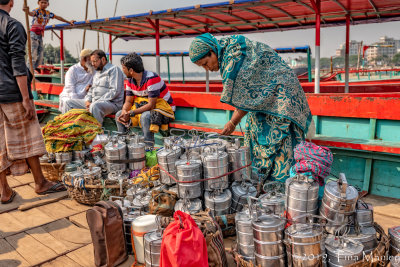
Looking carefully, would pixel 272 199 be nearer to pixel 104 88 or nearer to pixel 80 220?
pixel 80 220

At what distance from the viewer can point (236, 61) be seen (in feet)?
8.74

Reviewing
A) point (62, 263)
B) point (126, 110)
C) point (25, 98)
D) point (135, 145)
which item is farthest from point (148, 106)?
point (62, 263)

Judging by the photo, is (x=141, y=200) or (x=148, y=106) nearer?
(x=141, y=200)

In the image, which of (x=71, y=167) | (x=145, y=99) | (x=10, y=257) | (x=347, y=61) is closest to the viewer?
(x=10, y=257)

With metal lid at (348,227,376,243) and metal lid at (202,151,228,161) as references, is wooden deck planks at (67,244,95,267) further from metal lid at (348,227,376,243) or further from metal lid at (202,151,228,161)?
metal lid at (348,227,376,243)

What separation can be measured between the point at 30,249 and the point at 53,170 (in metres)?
1.63

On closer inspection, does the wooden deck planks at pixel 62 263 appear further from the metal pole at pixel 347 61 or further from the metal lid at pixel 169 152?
the metal pole at pixel 347 61

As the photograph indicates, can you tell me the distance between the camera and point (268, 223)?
1964 millimetres

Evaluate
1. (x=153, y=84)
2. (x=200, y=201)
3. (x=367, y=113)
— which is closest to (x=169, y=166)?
(x=200, y=201)

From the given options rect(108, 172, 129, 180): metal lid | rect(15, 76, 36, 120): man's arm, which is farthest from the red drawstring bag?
rect(15, 76, 36, 120): man's arm

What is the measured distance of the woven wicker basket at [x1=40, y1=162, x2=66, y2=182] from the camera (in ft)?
13.7

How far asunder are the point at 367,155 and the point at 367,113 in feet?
1.44

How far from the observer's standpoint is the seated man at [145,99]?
4406 mm

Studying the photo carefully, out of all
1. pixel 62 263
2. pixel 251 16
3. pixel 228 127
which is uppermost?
pixel 251 16
